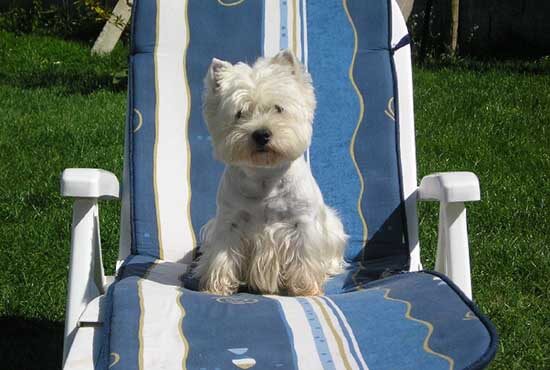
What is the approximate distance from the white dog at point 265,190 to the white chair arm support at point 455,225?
45 centimetres

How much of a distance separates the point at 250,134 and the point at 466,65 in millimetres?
5485

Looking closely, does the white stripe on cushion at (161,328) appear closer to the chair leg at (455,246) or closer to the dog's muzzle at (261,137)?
the dog's muzzle at (261,137)

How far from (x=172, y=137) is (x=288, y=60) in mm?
679

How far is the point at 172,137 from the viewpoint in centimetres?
355

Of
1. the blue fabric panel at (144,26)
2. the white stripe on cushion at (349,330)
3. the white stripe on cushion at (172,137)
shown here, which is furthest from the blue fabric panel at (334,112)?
the white stripe on cushion at (349,330)

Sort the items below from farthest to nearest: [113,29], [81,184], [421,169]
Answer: [113,29]
[421,169]
[81,184]

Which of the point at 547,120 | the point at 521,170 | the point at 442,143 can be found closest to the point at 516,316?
the point at 521,170

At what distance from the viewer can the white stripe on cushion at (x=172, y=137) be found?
11.2 feet

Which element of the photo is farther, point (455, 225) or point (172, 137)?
point (172, 137)

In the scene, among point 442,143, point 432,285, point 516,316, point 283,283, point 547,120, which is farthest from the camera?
point 547,120

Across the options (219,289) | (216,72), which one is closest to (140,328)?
(219,289)

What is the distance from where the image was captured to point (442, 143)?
19.4 ft

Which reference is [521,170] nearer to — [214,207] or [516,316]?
[516,316]

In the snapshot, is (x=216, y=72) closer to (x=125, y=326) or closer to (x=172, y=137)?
(x=172, y=137)
